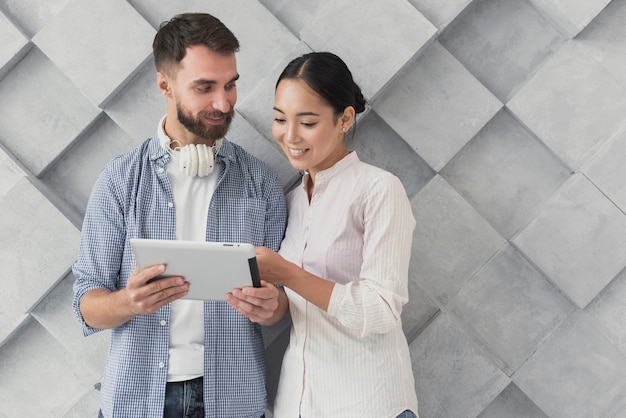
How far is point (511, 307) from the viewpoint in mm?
1885

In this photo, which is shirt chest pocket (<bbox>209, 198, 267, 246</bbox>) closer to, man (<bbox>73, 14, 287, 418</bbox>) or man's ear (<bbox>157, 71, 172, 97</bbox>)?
man (<bbox>73, 14, 287, 418</bbox>)

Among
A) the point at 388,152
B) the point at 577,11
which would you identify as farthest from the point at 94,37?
the point at 577,11

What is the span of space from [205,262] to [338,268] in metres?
0.35

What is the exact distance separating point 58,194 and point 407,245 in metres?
1.14

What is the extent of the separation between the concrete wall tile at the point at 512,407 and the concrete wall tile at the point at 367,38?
1022 mm

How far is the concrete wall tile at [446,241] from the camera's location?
1.85 m

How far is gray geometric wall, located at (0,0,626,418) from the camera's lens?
5.89 ft

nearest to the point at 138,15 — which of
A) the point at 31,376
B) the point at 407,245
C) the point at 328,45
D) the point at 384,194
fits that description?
the point at 328,45

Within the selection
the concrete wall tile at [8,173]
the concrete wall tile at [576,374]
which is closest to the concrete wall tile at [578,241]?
the concrete wall tile at [576,374]

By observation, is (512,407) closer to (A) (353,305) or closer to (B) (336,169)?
(A) (353,305)

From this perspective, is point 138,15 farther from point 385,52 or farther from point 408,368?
point 408,368

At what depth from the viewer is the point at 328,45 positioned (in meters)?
1.78

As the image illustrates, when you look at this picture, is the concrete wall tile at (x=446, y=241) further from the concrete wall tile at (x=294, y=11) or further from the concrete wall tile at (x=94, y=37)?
the concrete wall tile at (x=94, y=37)

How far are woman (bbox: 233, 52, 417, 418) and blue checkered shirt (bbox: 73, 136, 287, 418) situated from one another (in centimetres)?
11
